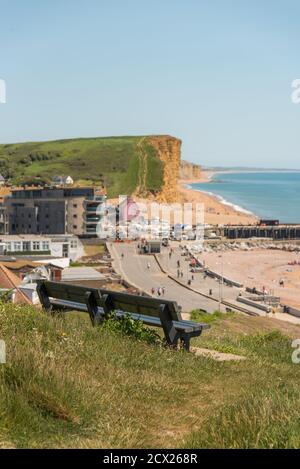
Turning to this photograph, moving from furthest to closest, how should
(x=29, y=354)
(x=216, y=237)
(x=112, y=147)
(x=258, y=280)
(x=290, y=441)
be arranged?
(x=112, y=147) < (x=216, y=237) < (x=258, y=280) < (x=29, y=354) < (x=290, y=441)

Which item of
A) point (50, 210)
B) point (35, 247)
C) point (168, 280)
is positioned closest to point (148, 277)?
point (168, 280)

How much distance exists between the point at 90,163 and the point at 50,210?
63.3 meters

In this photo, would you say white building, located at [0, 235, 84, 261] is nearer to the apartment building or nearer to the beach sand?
the apartment building

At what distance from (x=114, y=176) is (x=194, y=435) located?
120 metres

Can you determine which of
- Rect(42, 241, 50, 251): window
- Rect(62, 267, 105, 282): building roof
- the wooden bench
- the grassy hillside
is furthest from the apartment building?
the wooden bench

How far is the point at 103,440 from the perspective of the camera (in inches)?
188

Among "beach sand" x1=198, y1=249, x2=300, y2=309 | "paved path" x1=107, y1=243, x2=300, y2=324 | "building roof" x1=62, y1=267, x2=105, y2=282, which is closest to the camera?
"building roof" x1=62, y1=267, x2=105, y2=282

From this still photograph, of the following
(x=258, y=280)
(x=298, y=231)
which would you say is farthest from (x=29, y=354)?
(x=298, y=231)

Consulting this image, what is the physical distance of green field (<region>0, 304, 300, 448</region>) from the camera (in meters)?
4.76

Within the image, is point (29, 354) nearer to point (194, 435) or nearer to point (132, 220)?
point (194, 435)

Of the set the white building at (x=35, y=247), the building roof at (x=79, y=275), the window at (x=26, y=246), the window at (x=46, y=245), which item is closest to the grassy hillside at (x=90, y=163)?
the white building at (x=35, y=247)

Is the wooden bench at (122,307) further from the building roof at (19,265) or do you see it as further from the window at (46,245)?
the window at (46,245)

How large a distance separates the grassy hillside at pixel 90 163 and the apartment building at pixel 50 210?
3919cm

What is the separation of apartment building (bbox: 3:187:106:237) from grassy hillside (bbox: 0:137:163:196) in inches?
1543
